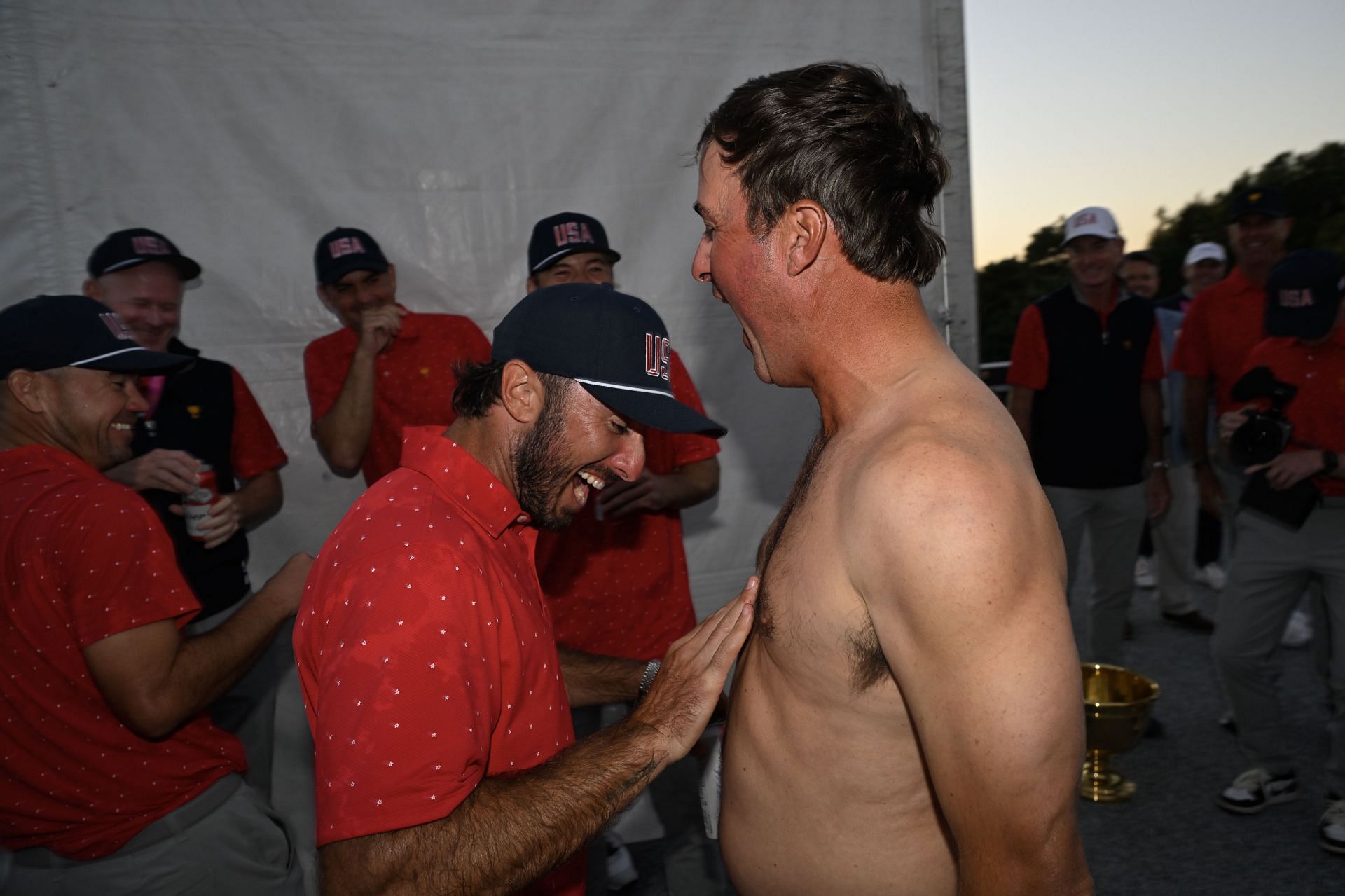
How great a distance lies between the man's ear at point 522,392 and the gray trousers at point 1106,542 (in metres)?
3.50

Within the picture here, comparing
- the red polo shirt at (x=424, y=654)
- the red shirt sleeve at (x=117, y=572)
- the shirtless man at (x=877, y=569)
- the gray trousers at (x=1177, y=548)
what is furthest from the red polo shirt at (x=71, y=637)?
the gray trousers at (x=1177, y=548)

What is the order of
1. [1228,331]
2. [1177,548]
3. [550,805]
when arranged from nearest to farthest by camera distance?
[550,805] < [1228,331] < [1177,548]

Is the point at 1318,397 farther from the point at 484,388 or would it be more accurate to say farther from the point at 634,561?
the point at 484,388

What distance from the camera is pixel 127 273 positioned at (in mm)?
2811

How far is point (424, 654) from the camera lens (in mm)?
1285

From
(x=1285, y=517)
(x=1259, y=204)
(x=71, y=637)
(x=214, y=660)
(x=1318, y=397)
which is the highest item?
(x=1259, y=204)

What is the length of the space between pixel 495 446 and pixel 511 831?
2.10ft

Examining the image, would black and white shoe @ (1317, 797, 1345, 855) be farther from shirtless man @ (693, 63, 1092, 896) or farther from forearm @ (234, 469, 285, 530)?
forearm @ (234, 469, 285, 530)

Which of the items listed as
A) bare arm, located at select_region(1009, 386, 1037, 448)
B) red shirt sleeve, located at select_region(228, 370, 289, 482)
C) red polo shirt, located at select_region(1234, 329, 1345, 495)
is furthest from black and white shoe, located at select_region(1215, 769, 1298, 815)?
red shirt sleeve, located at select_region(228, 370, 289, 482)

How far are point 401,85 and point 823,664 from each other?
2.60 m

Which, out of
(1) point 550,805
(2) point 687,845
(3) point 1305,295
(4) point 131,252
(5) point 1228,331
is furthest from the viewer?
(5) point 1228,331

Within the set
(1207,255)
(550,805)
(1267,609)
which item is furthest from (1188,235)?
(550,805)

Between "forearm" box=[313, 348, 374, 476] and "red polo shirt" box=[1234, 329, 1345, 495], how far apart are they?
350 centimetres

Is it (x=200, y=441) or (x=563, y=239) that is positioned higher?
(x=563, y=239)
